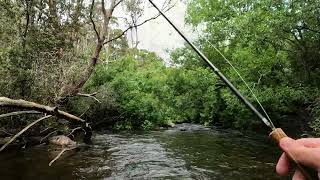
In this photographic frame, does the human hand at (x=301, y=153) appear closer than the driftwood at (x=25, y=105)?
Yes

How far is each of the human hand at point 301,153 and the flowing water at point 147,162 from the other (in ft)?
30.3

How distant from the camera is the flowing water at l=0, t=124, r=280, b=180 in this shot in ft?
34.9

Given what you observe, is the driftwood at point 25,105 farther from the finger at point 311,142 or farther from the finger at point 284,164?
the finger at point 311,142

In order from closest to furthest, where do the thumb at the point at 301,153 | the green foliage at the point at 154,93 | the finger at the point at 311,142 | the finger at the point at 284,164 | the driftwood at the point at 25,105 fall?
1. the thumb at the point at 301,153
2. the finger at the point at 311,142
3. the finger at the point at 284,164
4. the driftwood at the point at 25,105
5. the green foliage at the point at 154,93

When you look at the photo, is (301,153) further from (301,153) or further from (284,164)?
(284,164)

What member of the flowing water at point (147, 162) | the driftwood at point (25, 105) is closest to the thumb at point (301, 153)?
the driftwood at point (25, 105)

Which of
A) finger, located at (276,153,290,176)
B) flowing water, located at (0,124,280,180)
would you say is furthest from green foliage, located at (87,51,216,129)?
finger, located at (276,153,290,176)

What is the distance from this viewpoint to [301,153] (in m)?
1.34

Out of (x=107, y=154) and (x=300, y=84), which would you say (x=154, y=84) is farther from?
(x=107, y=154)

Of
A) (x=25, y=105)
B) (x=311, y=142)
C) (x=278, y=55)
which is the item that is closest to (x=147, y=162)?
(x=25, y=105)

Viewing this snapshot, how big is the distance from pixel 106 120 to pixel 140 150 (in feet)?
28.1

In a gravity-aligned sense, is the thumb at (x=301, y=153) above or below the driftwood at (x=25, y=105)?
below

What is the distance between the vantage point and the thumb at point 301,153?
1278 millimetres

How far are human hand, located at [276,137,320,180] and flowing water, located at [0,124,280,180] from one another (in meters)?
9.23
